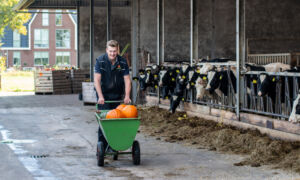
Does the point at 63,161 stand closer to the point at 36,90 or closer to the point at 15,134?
the point at 15,134

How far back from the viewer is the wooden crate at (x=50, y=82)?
27.2m

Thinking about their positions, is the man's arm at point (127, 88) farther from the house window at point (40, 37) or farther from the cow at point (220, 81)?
the house window at point (40, 37)

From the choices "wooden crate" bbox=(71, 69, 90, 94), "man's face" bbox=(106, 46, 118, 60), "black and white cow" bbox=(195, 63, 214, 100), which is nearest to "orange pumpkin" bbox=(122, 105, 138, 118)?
"man's face" bbox=(106, 46, 118, 60)

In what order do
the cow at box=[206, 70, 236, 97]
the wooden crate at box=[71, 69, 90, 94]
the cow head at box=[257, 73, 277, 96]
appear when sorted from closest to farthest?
the cow head at box=[257, 73, 277, 96] < the cow at box=[206, 70, 236, 97] < the wooden crate at box=[71, 69, 90, 94]

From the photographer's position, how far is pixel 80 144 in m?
10.2

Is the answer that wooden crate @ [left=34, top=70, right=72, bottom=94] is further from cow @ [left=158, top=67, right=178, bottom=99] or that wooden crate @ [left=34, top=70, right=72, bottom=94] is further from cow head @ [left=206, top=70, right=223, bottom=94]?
cow head @ [left=206, top=70, right=223, bottom=94]

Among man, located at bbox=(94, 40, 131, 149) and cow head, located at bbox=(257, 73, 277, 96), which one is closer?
man, located at bbox=(94, 40, 131, 149)

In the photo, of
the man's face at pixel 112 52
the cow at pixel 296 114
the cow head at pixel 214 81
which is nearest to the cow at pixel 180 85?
the cow head at pixel 214 81

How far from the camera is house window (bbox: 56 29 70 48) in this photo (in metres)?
64.9

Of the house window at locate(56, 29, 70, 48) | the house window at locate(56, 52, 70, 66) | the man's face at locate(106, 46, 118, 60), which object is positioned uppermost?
Result: the house window at locate(56, 29, 70, 48)

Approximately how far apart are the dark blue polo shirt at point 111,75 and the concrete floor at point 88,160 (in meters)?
1.03

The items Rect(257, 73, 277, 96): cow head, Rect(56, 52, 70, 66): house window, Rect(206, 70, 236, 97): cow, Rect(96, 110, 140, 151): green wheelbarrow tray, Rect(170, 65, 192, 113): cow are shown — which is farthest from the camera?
Rect(56, 52, 70, 66): house window

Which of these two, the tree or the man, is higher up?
the tree

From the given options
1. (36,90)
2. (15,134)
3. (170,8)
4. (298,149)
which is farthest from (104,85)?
(36,90)
